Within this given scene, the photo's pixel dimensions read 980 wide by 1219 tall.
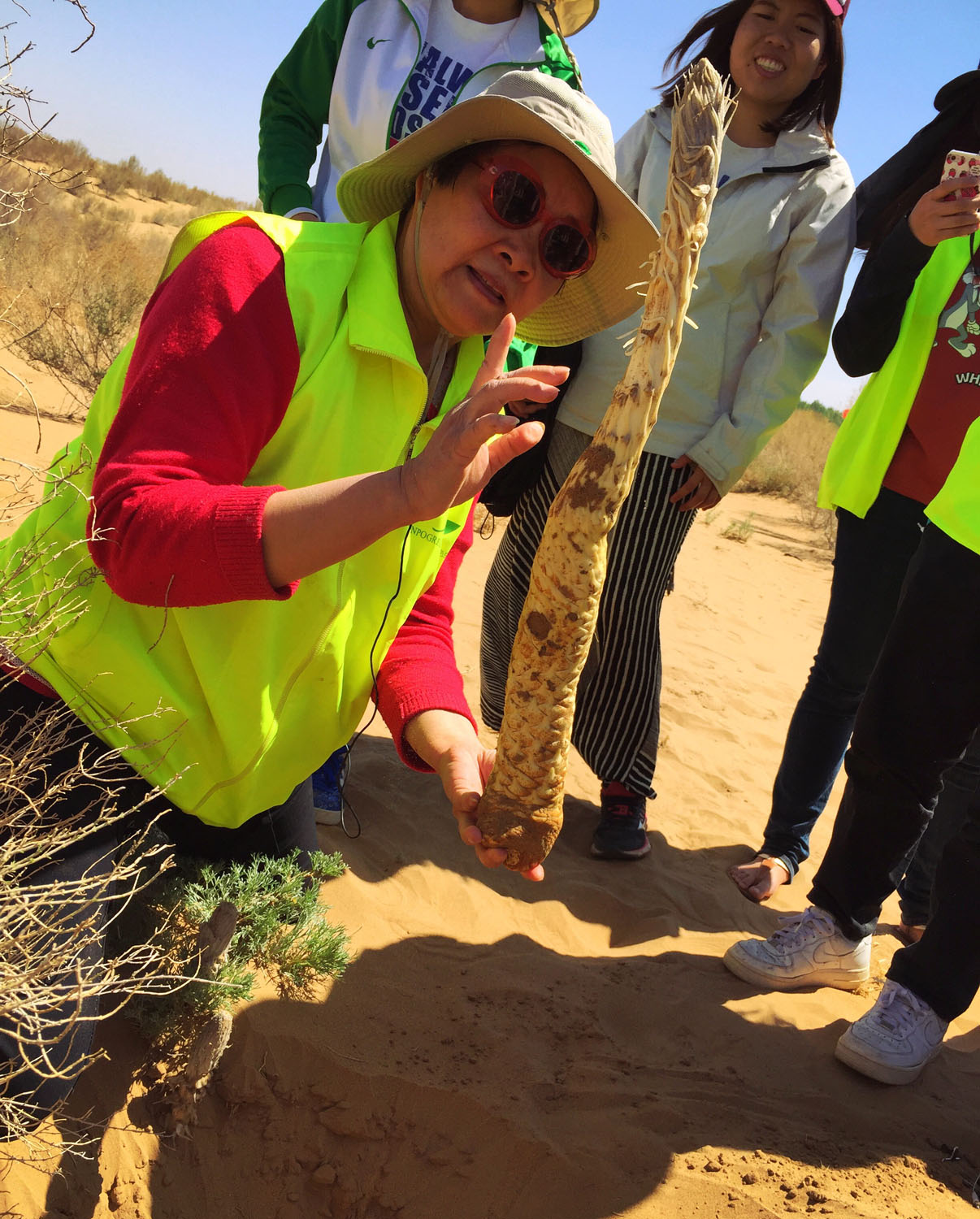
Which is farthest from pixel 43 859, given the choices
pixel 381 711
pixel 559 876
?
pixel 559 876

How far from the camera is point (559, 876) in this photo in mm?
3422


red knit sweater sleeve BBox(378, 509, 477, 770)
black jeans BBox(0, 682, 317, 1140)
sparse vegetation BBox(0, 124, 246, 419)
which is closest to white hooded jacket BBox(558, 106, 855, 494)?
Answer: red knit sweater sleeve BBox(378, 509, 477, 770)

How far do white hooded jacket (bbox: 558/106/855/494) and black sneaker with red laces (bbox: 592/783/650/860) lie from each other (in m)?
1.29

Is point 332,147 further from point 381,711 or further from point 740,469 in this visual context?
point 381,711

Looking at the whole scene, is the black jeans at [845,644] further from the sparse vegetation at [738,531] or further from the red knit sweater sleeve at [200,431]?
the sparse vegetation at [738,531]

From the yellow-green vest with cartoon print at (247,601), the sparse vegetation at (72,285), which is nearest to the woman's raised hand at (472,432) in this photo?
the yellow-green vest with cartoon print at (247,601)

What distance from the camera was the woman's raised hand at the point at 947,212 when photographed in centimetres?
258

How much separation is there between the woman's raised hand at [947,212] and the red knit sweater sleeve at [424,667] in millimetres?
1556

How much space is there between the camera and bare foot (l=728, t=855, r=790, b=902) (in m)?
3.56

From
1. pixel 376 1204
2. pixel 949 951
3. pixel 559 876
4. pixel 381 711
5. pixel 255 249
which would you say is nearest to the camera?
pixel 255 249

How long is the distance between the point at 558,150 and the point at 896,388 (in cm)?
164

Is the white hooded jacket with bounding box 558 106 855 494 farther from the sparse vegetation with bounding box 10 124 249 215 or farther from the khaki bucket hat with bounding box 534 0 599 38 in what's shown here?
the sparse vegetation with bounding box 10 124 249 215

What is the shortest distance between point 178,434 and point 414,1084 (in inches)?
66.4

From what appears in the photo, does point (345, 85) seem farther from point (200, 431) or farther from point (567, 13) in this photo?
point (200, 431)
